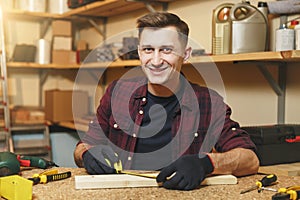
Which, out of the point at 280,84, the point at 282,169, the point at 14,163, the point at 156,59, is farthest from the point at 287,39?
the point at 14,163

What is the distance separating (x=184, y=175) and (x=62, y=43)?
9.04 ft

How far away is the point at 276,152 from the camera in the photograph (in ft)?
6.05

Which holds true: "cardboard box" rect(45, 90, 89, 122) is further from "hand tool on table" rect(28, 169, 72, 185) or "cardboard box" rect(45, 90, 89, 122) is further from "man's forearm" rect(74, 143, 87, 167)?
"hand tool on table" rect(28, 169, 72, 185)

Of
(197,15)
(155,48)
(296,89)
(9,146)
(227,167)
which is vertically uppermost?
(197,15)

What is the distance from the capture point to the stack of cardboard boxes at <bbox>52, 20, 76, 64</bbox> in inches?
144

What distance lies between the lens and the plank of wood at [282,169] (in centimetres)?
171

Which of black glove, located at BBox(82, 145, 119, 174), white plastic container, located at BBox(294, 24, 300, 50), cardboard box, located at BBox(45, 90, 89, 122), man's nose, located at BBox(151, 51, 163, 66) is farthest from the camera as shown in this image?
cardboard box, located at BBox(45, 90, 89, 122)

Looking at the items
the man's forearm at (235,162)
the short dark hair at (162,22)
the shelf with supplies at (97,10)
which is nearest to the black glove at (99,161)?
the man's forearm at (235,162)

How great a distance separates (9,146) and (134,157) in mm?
1902

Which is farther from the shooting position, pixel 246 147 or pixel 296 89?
pixel 296 89

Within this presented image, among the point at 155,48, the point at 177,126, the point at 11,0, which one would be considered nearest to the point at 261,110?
the point at 177,126

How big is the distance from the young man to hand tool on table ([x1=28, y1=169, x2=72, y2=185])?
257 mm

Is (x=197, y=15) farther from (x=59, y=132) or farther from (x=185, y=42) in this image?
(x=59, y=132)

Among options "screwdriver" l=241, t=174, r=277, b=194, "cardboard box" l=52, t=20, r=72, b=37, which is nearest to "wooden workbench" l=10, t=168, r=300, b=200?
"screwdriver" l=241, t=174, r=277, b=194
